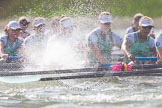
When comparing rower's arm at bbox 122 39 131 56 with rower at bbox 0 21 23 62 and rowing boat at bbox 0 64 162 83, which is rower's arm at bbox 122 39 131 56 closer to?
rowing boat at bbox 0 64 162 83

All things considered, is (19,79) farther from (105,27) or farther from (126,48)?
(126,48)

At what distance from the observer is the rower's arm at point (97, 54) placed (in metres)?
9.91

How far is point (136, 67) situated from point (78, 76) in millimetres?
948

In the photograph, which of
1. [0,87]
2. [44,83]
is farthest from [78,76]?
[0,87]

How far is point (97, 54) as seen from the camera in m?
9.96

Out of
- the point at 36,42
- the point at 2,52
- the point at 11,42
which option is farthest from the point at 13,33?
the point at 36,42

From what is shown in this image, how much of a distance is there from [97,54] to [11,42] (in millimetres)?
1893

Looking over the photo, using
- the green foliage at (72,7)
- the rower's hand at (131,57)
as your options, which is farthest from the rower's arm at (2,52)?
the green foliage at (72,7)

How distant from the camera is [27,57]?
10.7 metres

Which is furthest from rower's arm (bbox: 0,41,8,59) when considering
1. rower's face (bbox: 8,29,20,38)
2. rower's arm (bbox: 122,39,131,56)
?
rower's arm (bbox: 122,39,131,56)

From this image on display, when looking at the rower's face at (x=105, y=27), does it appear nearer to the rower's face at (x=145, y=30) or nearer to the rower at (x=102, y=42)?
the rower at (x=102, y=42)

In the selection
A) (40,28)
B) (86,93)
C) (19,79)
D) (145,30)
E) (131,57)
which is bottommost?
(86,93)

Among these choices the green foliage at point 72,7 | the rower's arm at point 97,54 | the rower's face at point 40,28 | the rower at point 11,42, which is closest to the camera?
the rower's arm at point 97,54

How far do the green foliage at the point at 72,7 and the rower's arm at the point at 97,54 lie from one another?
10.9m
